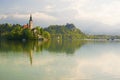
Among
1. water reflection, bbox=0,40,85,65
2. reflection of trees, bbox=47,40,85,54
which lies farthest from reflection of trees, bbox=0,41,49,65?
reflection of trees, bbox=47,40,85,54

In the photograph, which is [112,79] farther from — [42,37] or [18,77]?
[42,37]

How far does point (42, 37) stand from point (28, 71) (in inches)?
3591

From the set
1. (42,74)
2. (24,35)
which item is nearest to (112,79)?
(42,74)

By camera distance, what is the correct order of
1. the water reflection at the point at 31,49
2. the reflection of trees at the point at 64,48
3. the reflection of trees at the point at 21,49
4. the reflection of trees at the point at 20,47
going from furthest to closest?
the reflection of trees at the point at 64,48
the reflection of trees at the point at 20,47
the water reflection at the point at 31,49
the reflection of trees at the point at 21,49

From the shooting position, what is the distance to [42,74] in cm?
1919

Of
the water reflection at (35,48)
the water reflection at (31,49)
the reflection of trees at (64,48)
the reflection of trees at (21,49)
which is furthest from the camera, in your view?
the reflection of trees at (64,48)

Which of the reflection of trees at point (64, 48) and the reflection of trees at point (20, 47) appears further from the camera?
the reflection of trees at point (64, 48)

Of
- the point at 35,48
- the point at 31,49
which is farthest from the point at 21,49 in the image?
the point at 35,48

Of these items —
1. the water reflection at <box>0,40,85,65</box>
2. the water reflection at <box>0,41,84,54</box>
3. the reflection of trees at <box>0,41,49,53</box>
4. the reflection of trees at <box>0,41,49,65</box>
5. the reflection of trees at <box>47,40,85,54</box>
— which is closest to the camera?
the reflection of trees at <box>0,41,49,65</box>

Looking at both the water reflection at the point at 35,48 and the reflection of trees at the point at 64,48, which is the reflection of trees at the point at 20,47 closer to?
the water reflection at the point at 35,48

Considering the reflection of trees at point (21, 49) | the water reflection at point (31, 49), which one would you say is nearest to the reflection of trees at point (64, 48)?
the water reflection at point (31, 49)

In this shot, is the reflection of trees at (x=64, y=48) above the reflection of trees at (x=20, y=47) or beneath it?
beneath

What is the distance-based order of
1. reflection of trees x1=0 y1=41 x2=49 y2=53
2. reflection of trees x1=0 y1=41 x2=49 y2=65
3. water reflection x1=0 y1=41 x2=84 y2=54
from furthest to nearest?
water reflection x1=0 y1=41 x2=84 y2=54 → reflection of trees x1=0 y1=41 x2=49 y2=53 → reflection of trees x1=0 y1=41 x2=49 y2=65

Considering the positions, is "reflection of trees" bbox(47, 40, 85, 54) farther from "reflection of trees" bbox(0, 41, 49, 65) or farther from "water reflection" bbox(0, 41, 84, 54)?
"reflection of trees" bbox(0, 41, 49, 65)
